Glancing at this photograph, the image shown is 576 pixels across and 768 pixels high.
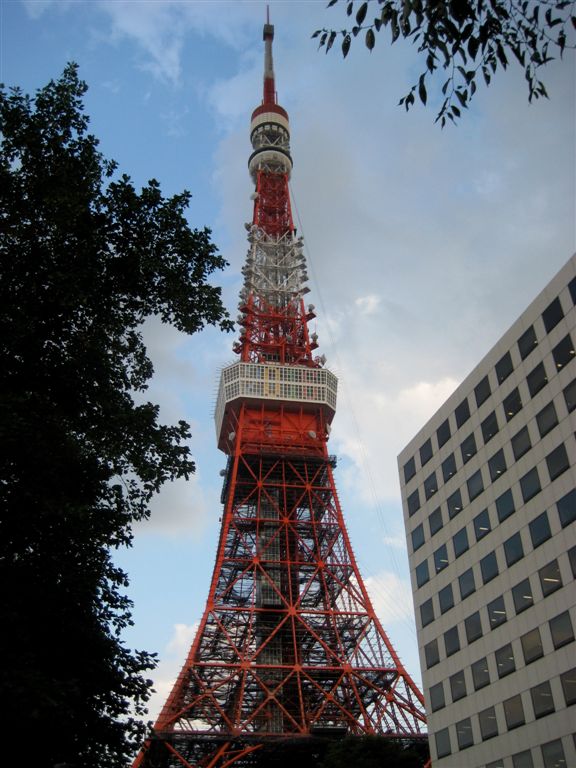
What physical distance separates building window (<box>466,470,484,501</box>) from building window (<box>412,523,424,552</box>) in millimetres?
4823

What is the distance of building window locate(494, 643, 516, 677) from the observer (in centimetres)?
3344

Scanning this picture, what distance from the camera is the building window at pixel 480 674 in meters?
34.9

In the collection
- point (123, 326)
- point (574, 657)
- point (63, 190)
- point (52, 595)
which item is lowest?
point (52, 595)

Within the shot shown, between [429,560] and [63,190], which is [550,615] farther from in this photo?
[63,190]

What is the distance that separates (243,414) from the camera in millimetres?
78250

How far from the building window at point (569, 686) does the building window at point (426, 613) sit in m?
10.4

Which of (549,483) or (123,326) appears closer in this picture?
(123,326)

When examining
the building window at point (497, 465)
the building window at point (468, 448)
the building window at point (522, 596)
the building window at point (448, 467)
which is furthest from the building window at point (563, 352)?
the building window at point (522, 596)

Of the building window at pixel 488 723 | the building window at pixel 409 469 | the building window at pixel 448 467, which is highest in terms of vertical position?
the building window at pixel 409 469

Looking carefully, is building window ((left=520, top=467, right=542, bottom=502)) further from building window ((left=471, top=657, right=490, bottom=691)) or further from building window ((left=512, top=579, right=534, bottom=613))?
building window ((left=471, top=657, right=490, bottom=691))

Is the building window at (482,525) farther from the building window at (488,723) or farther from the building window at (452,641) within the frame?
the building window at (488,723)

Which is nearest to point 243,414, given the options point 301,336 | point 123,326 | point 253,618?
point 301,336

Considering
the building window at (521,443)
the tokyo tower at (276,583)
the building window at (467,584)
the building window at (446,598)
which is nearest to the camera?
the building window at (521,443)

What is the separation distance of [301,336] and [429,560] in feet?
160
